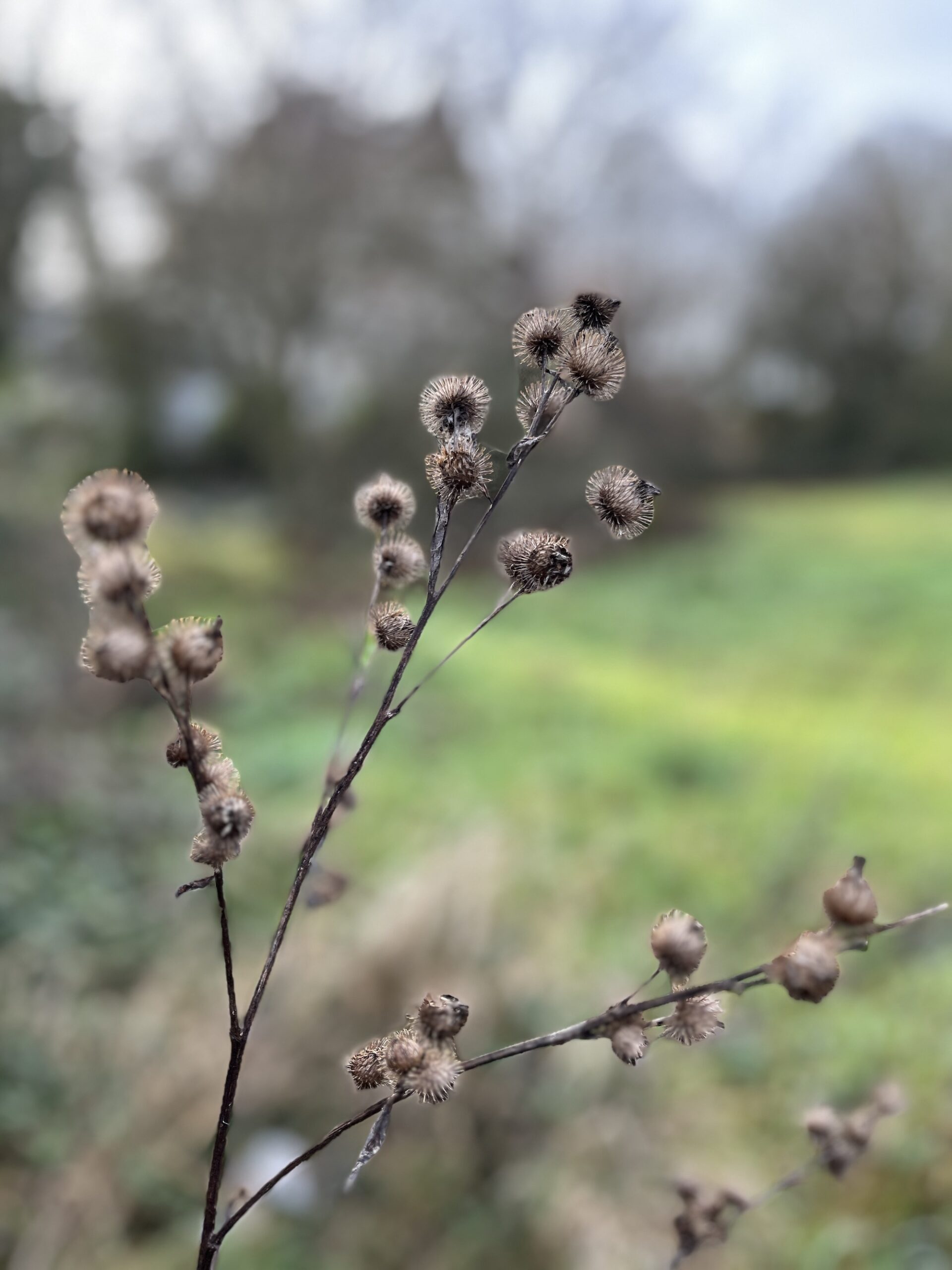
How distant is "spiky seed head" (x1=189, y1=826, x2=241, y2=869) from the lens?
0.33 meters

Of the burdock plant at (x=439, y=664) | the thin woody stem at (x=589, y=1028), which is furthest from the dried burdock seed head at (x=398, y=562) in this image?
the thin woody stem at (x=589, y=1028)

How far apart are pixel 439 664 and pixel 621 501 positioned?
0.33 feet

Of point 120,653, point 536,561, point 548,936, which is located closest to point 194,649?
point 120,653

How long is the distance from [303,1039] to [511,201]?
26.2 feet

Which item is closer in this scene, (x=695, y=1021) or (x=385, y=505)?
(x=695, y=1021)

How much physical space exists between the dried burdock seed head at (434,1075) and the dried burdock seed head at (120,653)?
6.4 inches

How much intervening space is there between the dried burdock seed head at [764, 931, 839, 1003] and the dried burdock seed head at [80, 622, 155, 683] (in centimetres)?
21

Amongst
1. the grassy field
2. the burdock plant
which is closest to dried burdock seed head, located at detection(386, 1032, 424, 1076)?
the burdock plant

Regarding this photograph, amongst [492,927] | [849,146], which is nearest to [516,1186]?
[492,927]

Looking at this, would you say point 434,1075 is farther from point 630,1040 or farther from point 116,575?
point 116,575

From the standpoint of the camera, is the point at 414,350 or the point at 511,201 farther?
the point at 511,201

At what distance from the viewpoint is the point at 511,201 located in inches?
335

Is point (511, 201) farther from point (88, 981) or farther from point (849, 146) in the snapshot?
point (88, 981)

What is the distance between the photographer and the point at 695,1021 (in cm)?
34
